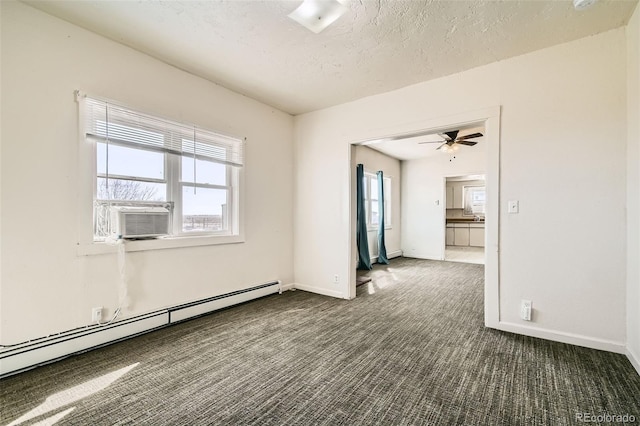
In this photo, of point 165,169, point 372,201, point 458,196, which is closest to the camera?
point 165,169

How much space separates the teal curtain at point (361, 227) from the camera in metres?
5.86

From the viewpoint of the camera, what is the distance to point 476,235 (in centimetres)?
951

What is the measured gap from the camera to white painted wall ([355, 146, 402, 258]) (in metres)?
6.44

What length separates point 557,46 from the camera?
2.58m

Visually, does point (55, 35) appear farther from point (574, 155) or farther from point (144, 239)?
point (574, 155)

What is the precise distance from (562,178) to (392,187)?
494 cm

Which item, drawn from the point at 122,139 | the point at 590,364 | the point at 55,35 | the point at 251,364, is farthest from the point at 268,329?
the point at 55,35

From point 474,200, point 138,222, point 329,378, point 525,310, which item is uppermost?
point 474,200

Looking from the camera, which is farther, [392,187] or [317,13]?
[392,187]

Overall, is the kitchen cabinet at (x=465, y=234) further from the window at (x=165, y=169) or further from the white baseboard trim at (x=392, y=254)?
the window at (x=165, y=169)

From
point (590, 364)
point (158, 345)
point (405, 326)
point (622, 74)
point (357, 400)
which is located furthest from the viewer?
point (405, 326)

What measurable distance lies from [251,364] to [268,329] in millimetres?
672

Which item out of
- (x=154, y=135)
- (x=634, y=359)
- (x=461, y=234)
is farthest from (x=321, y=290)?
(x=461, y=234)

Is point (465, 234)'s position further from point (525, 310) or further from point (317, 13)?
point (317, 13)
